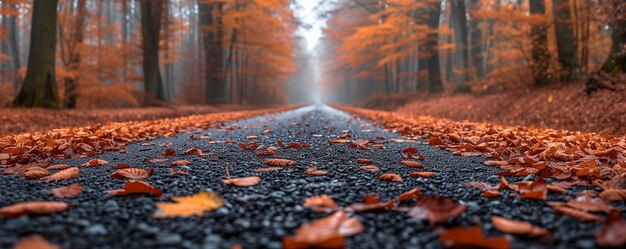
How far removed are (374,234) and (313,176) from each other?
43.7 inches

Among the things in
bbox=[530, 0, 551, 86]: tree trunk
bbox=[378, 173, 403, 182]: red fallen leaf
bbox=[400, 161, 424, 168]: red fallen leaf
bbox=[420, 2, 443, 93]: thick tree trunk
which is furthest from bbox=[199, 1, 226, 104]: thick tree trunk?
bbox=[378, 173, 403, 182]: red fallen leaf

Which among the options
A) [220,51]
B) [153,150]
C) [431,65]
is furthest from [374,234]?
[220,51]

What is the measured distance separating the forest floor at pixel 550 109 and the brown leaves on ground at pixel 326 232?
638 centimetres

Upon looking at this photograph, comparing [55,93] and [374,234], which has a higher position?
[55,93]

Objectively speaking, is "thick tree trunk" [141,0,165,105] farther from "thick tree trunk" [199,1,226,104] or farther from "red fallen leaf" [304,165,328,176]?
"red fallen leaf" [304,165,328,176]

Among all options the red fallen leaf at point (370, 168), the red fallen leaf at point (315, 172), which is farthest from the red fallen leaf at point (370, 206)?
the red fallen leaf at point (370, 168)

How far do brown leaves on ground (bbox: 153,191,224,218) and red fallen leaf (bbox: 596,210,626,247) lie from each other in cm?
158

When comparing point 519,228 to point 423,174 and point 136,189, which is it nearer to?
point 423,174

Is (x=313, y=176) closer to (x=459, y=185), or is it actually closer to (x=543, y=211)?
→ (x=459, y=185)

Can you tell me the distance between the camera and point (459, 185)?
2.38 metres


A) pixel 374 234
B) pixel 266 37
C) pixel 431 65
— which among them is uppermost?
pixel 266 37

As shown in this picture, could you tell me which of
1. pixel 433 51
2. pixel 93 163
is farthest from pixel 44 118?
pixel 433 51

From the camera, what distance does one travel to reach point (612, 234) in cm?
134

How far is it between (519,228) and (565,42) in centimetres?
1032
